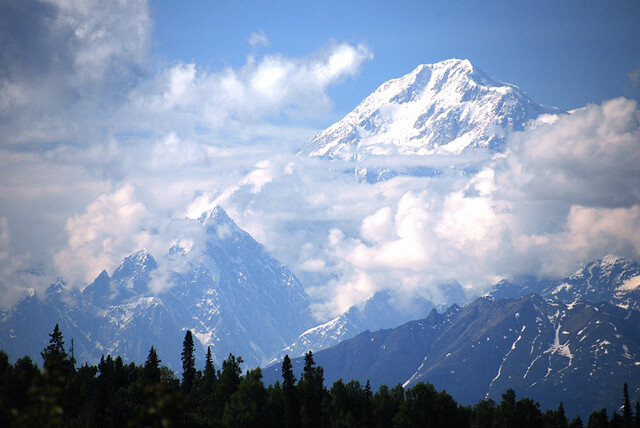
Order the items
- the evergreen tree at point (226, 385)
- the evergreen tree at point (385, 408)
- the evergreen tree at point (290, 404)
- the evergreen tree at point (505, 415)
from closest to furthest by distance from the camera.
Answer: the evergreen tree at point (505, 415) → the evergreen tree at point (385, 408) → the evergreen tree at point (290, 404) → the evergreen tree at point (226, 385)

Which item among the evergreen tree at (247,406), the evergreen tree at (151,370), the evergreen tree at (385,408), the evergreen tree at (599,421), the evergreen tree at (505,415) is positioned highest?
the evergreen tree at (151,370)

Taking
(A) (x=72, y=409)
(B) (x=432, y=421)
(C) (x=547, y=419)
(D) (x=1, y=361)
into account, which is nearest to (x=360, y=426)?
(B) (x=432, y=421)

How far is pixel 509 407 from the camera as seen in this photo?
162 metres

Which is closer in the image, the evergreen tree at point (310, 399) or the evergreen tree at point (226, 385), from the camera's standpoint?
the evergreen tree at point (310, 399)

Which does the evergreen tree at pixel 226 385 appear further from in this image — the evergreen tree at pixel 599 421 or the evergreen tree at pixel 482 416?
the evergreen tree at pixel 599 421

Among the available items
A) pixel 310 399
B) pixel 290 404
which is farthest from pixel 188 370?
pixel 310 399

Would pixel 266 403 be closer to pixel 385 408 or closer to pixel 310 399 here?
pixel 310 399

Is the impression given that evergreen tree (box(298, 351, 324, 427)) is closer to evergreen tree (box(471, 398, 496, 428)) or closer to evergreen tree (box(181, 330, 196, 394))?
evergreen tree (box(181, 330, 196, 394))

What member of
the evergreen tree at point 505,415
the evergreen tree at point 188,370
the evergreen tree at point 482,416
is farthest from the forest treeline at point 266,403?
the evergreen tree at point 188,370

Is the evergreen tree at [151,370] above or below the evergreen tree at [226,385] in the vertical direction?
above

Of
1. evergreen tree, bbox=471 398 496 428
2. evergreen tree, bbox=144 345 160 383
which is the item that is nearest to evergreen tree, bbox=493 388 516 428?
evergreen tree, bbox=471 398 496 428

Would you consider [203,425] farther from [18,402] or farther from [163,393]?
[163,393]

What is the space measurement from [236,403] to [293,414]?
1314cm

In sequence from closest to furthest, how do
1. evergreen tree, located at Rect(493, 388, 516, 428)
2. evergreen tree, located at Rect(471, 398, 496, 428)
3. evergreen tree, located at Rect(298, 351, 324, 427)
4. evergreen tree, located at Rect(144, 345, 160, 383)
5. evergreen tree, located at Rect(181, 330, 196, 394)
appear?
evergreen tree, located at Rect(493, 388, 516, 428) < evergreen tree, located at Rect(471, 398, 496, 428) < evergreen tree, located at Rect(298, 351, 324, 427) < evergreen tree, located at Rect(144, 345, 160, 383) < evergreen tree, located at Rect(181, 330, 196, 394)
